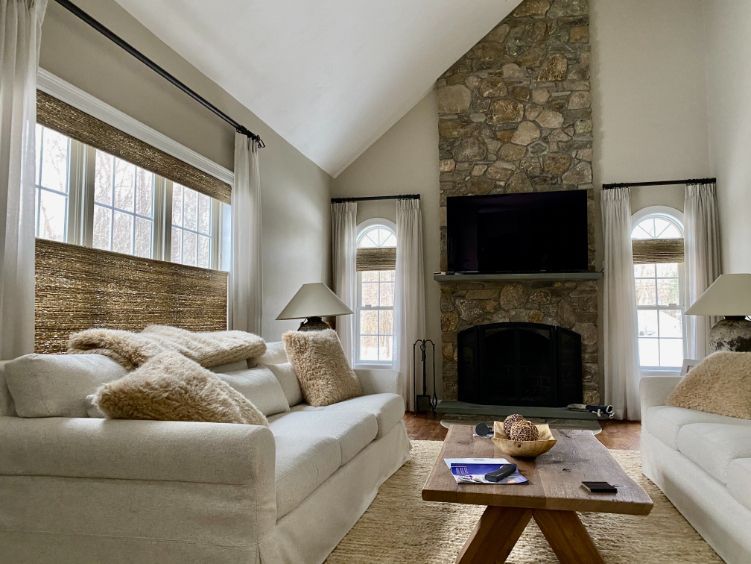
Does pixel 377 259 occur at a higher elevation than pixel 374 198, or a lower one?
lower

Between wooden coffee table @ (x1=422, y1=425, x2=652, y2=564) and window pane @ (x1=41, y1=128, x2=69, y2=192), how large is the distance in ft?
7.06

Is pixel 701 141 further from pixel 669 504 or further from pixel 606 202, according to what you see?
pixel 669 504

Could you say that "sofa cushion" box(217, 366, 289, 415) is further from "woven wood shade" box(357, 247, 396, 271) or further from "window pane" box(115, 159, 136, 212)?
"woven wood shade" box(357, 247, 396, 271)

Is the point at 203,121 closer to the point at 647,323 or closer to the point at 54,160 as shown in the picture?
the point at 54,160

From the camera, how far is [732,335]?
12.7 feet

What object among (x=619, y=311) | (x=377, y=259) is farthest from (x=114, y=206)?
(x=619, y=311)

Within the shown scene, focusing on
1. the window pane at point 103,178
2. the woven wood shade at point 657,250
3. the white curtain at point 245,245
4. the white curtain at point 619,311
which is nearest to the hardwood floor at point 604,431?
the white curtain at point 619,311

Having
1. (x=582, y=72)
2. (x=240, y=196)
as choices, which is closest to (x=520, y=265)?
(x=582, y=72)

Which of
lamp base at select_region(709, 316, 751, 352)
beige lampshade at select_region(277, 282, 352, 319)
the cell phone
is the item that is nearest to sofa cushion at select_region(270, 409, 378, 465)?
the cell phone

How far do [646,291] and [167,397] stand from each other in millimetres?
5268

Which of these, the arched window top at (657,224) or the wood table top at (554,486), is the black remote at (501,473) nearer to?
the wood table top at (554,486)

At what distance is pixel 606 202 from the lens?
5.85m

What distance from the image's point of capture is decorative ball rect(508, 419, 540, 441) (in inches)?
98.1

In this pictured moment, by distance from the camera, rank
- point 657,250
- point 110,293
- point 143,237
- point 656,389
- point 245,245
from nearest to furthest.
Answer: point 110,293 → point 143,237 → point 656,389 → point 245,245 → point 657,250
